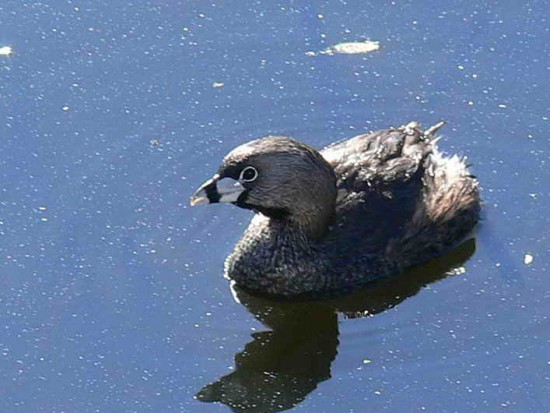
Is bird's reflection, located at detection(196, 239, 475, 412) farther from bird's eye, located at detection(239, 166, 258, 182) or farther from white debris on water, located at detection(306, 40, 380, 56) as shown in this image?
white debris on water, located at detection(306, 40, 380, 56)

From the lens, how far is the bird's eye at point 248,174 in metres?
9.45

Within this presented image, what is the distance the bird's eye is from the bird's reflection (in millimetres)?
663

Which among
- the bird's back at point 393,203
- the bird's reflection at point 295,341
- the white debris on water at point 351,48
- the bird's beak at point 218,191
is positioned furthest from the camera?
the white debris on water at point 351,48

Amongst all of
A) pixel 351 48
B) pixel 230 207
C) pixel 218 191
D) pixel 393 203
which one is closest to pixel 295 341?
pixel 218 191

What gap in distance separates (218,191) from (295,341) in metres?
0.87

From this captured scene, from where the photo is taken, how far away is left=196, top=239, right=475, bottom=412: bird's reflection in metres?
9.02

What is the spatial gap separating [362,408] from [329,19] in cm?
338

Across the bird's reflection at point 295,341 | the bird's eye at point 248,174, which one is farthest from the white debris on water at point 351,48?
the bird's eye at point 248,174

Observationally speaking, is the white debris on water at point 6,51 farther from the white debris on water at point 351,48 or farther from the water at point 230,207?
the white debris on water at point 351,48

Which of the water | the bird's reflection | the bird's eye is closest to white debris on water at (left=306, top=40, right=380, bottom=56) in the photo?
the water

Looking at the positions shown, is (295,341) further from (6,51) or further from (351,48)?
(6,51)

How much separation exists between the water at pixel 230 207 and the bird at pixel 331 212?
0.13 m

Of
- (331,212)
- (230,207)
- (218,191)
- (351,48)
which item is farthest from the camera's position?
(351,48)

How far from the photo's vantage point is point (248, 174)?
31.1 feet
